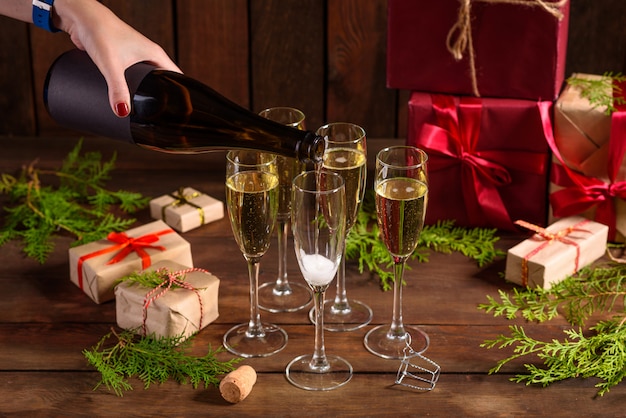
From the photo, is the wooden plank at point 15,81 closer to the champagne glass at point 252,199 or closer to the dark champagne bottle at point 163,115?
the dark champagne bottle at point 163,115

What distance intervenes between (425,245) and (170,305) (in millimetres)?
525

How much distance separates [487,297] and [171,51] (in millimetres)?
1055

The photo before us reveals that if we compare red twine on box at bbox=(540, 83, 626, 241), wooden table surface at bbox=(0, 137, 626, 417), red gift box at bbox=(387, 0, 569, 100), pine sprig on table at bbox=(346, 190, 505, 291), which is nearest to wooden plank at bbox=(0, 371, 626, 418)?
wooden table surface at bbox=(0, 137, 626, 417)

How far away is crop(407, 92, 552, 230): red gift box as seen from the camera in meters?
1.63

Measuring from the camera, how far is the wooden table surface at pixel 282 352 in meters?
1.19

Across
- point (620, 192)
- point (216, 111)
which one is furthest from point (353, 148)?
point (620, 192)

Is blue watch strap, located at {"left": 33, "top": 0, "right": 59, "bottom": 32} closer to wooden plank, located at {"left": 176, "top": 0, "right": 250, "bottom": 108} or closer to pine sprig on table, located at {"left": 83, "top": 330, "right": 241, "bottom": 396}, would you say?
pine sprig on table, located at {"left": 83, "top": 330, "right": 241, "bottom": 396}

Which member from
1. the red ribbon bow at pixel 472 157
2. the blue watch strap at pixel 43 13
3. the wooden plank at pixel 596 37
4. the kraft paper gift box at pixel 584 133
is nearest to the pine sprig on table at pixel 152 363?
the blue watch strap at pixel 43 13

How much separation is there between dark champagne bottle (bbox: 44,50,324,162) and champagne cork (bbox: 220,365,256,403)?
30cm

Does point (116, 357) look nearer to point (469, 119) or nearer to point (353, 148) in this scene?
point (353, 148)

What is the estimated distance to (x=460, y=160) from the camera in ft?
5.47

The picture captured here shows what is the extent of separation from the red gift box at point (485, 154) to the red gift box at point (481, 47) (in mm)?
28

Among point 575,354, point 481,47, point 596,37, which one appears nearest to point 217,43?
point 481,47

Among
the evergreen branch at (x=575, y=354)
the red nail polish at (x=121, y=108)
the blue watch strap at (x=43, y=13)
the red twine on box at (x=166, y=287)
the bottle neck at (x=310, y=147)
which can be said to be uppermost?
the blue watch strap at (x=43, y=13)
